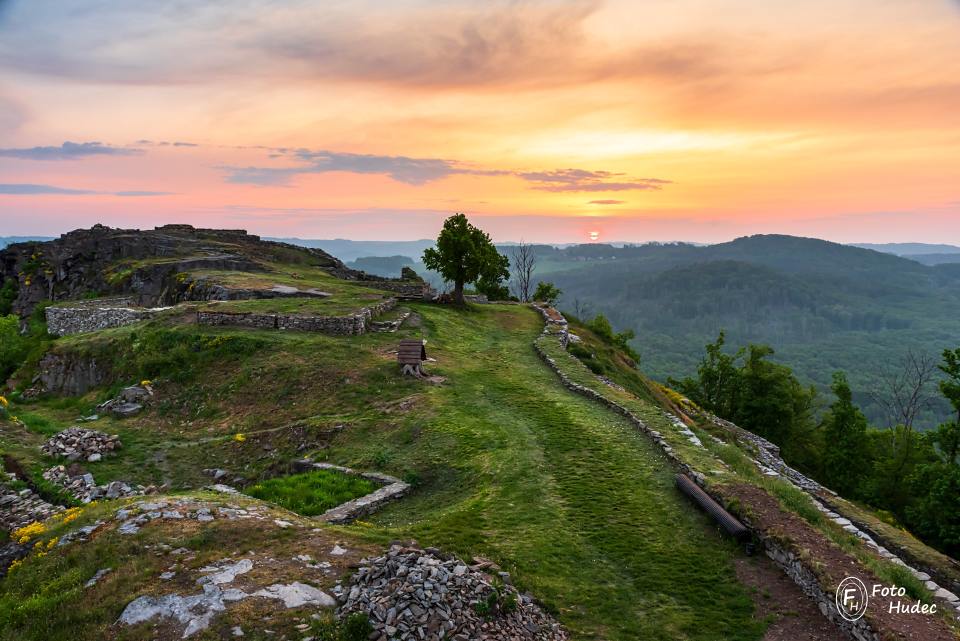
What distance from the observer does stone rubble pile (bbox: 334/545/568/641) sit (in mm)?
8398

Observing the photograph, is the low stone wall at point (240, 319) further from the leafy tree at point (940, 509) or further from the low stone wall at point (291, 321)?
the leafy tree at point (940, 509)

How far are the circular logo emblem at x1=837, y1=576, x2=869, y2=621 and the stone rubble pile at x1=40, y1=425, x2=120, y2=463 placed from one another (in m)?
24.1

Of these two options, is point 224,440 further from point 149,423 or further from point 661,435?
point 661,435

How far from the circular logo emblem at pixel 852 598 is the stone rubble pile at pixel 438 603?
5435 mm

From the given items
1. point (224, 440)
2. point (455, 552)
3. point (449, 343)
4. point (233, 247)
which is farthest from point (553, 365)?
point (233, 247)

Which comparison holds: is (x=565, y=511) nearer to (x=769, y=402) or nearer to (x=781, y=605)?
(x=781, y=605)

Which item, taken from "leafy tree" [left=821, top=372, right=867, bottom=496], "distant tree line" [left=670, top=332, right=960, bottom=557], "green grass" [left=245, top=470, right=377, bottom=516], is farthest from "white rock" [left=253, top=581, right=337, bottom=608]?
"leafy tree" [left=821, top=372, right=867, bottom=496]

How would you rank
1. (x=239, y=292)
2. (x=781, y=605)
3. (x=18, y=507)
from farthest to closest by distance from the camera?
1. (x=239, y=292)
2. (x=18, y=507)
3. (x=781, y=605)

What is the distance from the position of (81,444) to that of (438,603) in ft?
62.2

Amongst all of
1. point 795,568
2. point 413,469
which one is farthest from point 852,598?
point 413,469

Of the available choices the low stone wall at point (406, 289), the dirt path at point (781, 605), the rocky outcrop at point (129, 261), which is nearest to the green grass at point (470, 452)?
the dirt path at point (781, 605)

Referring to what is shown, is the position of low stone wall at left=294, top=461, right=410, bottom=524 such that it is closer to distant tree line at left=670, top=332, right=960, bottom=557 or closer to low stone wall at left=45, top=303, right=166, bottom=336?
low stone wall at left=45, top=303, right=166, bottom=336

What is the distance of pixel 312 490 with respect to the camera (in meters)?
15.9

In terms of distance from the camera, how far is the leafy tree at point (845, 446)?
51031 mm
